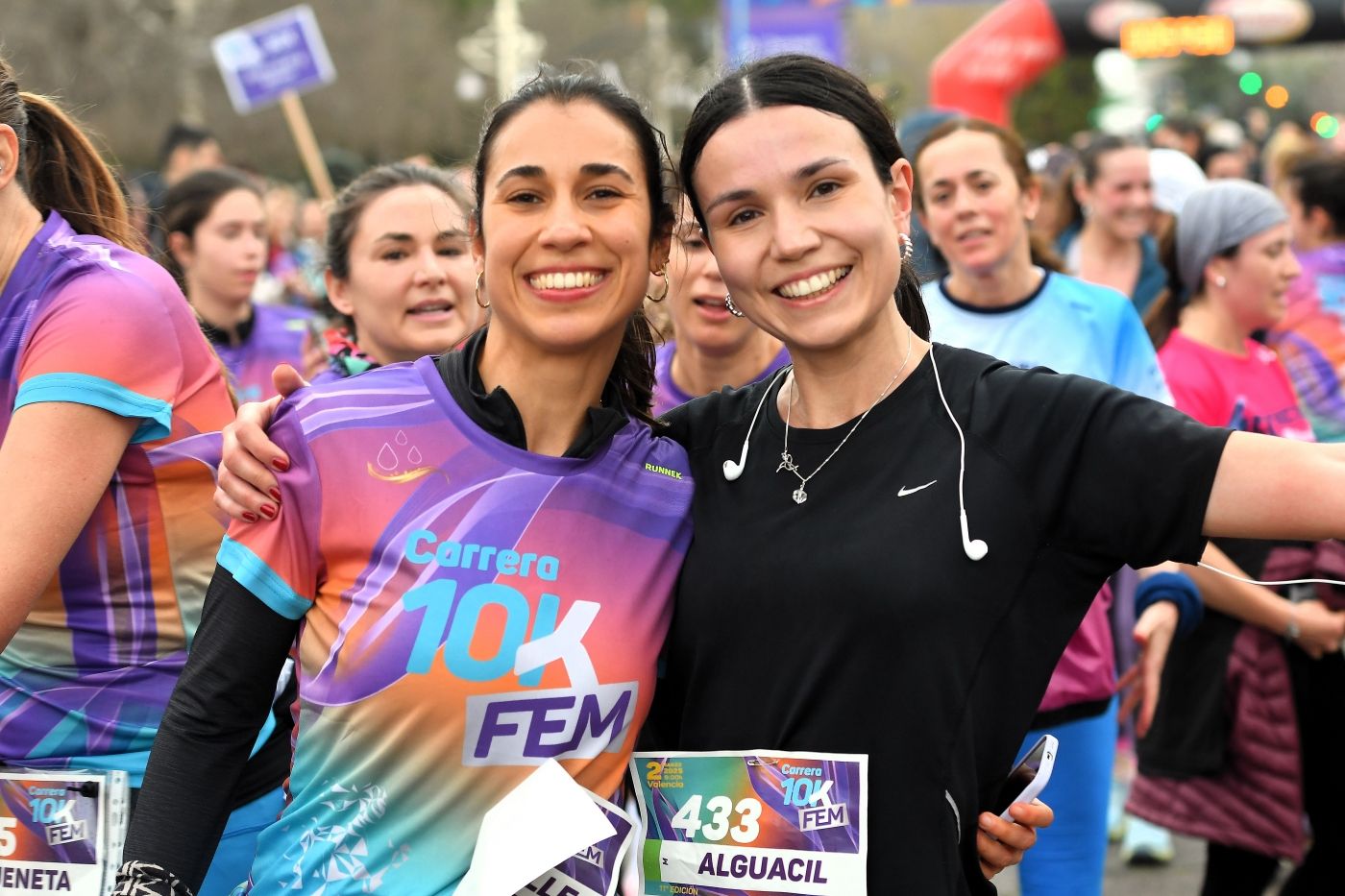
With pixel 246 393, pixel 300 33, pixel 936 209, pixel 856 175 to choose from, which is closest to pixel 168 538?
pixel 856 175

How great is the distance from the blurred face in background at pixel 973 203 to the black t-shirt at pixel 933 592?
92.8 inches

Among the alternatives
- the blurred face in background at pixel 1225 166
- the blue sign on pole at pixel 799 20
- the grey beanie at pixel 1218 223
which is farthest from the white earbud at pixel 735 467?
the blue sign on pole at pixel 799 20

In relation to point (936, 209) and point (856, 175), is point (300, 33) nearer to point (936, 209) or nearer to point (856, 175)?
point (936, 209)

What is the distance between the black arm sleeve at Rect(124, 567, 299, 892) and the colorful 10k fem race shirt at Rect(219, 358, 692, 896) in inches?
2.2

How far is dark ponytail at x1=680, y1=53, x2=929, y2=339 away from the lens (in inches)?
101

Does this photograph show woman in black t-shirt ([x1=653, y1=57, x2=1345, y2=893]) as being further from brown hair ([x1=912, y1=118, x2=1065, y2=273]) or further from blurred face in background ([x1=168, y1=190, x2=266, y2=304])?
blurred face in background ([x1=168, y1=190, x2=266, y2=304])

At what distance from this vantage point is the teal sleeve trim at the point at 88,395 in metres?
2.59

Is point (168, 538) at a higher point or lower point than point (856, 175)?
lower

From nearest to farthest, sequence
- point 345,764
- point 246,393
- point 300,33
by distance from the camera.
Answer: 1. point 345,764
2. point 246,393
3. point 300,33

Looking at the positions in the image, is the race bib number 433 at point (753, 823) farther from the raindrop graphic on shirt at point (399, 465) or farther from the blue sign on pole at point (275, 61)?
the blue sign on pole at point (275, 61)

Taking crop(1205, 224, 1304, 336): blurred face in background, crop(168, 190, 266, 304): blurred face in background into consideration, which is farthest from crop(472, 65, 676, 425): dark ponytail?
crop(168, 190, 266, 304): blurred face in background

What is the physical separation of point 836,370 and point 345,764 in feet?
3.27

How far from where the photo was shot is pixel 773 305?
2.56 metres

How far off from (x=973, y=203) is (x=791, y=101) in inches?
96.0
